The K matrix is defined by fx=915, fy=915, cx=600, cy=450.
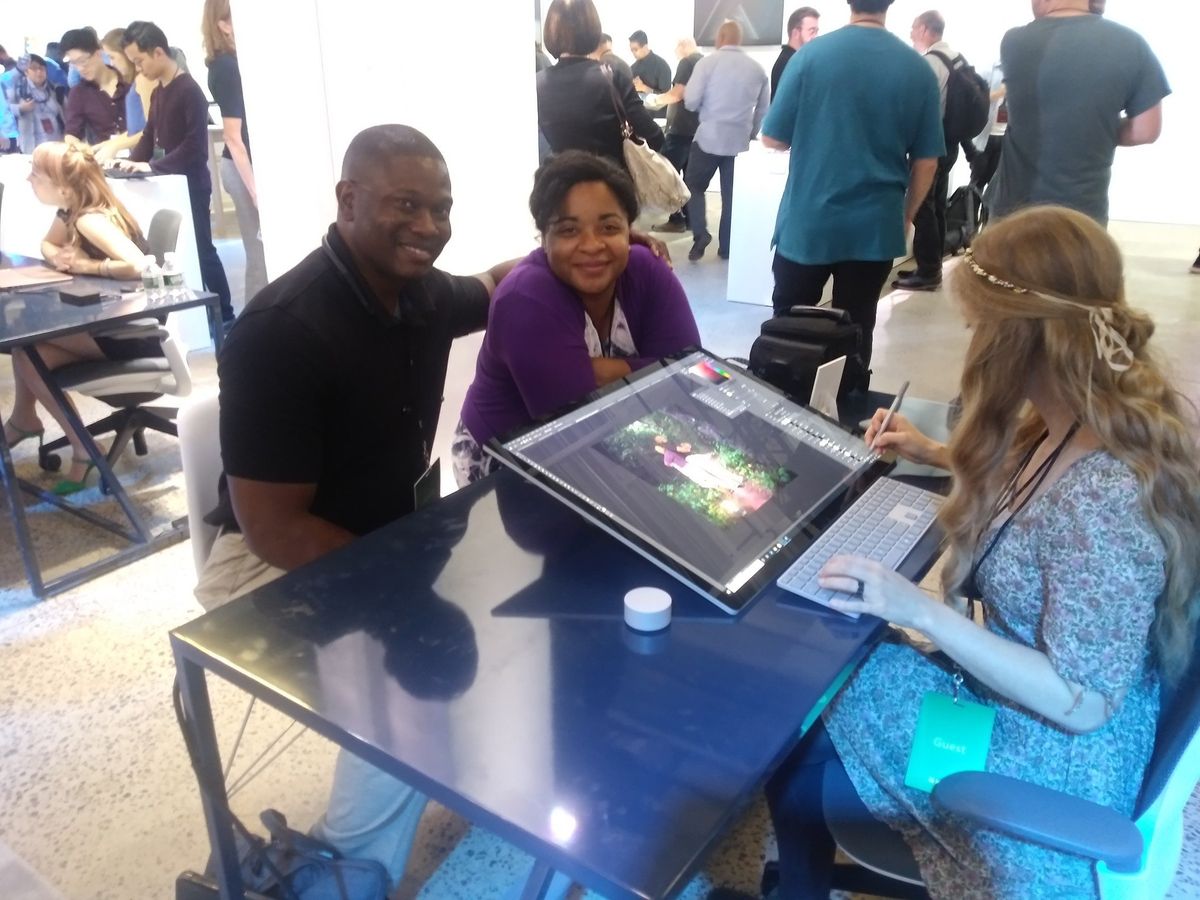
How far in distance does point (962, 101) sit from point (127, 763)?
5.25 m

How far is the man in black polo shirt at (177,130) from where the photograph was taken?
446 centimetres

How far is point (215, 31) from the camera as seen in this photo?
4172mm

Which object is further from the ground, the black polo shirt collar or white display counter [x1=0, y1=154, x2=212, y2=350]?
the black polo shirt collar

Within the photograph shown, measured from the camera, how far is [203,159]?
4629 millimetres

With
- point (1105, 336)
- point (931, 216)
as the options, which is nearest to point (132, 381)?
point (1105, 336)

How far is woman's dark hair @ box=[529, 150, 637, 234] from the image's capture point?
1785 millimetres

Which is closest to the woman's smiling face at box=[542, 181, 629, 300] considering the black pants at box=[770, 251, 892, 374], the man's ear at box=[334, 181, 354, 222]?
the man's ear at box=[334, 181, 354, 222]

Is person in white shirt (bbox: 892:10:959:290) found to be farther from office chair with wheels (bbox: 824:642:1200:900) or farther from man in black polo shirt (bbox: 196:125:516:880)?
office chair with wheels (bbox: 824:642:1200:900)

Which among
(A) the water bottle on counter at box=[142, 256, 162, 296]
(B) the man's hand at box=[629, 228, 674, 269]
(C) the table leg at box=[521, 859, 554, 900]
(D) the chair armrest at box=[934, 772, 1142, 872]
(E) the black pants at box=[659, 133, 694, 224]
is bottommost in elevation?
(C) the table leg at box=[521, 859, 554, 900]

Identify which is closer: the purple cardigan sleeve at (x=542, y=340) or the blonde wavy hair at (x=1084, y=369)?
the blonde wavy hair at (x=1084, y=369)

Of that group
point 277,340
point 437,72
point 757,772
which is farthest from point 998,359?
point 437,72

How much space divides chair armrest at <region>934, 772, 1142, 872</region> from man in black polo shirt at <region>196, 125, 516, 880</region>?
2.64 ft

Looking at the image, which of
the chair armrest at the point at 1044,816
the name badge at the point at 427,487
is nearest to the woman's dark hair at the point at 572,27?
the name badge at the point at 427,487

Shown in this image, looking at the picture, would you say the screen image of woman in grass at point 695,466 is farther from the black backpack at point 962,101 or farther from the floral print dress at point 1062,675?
the black backpack at point 962,101
